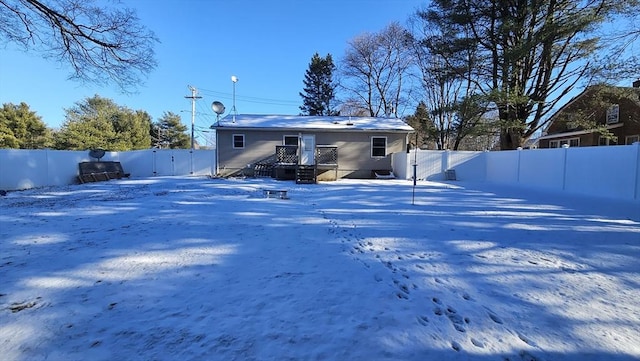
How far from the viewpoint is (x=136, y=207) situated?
7.60m

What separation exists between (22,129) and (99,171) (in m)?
17.0

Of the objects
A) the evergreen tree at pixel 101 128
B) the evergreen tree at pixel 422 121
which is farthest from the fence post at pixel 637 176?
the evergreen tree at pixel 101 128

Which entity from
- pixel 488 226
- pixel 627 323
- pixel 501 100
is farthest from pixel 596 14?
pixel 627 323

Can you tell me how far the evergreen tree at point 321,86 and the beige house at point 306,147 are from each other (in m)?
15.5

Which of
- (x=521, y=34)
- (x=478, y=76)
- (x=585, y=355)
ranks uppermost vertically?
(x=521, y=34)

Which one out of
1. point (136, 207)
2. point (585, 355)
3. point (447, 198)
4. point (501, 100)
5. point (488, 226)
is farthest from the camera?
point (501, 100)

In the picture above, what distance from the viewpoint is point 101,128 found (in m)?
28.8

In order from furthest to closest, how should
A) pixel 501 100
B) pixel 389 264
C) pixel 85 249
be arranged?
pixel 501 100, pixel 85 249, pixel 389 264

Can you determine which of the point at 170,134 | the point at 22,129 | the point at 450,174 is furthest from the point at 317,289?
the point at 170,134

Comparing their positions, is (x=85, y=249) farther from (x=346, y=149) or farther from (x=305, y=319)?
(x=346, y=149)

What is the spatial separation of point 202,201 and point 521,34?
54.3ft

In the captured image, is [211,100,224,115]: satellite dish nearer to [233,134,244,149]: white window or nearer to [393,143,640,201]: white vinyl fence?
[233,134,244,149]: white window

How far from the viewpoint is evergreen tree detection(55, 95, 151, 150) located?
26672 mm

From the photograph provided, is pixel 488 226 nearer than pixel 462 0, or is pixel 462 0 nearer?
pixel 488 226
